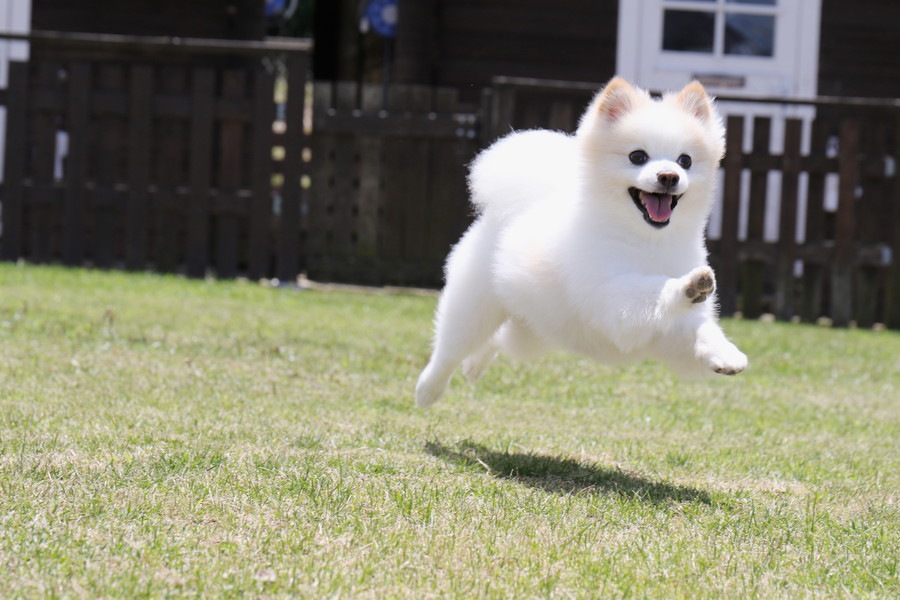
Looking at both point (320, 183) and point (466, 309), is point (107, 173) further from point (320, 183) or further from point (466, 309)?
point (466, 309)

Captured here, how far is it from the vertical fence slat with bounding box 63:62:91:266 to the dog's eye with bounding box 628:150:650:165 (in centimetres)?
654

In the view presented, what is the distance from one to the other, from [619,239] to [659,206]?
0.18 metres

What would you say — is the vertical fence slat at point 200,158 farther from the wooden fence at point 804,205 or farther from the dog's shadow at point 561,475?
the dog's shadow at point 561,475

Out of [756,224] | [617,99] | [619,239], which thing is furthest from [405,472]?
[756,224]

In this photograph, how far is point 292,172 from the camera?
933 cm

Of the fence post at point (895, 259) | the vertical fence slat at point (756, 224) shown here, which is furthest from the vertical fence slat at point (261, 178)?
the fence post at point (895, 259)

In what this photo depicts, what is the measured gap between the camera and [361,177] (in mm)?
9531

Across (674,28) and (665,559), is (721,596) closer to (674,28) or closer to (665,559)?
(665,559)

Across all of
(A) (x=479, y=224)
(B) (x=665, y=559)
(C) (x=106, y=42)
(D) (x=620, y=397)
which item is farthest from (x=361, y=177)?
(B) (x=665, y=559)

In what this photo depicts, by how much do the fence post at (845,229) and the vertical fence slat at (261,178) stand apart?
423 centimetres

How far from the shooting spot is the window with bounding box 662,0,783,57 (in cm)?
1105

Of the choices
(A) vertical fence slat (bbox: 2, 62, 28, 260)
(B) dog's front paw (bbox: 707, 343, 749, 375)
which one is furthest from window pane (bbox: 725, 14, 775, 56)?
(B) dog's front paw (bbox: 707, 343, 749, 375)

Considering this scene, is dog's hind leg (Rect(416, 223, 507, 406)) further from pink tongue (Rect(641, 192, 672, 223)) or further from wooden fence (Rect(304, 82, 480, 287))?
wooden fence (Rect(304, 82, 480, 287))

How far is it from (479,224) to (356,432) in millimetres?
849
